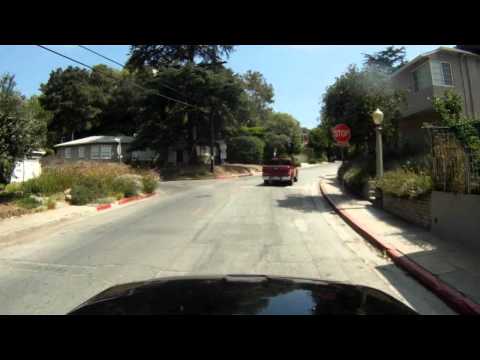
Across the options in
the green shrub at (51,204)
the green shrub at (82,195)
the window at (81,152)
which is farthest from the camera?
the window at (81,152)

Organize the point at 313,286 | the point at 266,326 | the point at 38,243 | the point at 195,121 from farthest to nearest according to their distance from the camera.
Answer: the point at 195,121
the point at 38,243
the point at 313,286
the point at 266,326

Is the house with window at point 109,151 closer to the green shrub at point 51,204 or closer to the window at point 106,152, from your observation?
the window at point 106,152

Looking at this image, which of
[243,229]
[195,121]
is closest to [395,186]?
[243,229]

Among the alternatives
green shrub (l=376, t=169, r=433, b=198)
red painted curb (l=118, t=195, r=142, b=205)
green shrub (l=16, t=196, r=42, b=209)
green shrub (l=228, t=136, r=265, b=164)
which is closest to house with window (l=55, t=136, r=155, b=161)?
green shrub (l=228, t=136, r=265, b=164)

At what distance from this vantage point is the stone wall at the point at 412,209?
973 cm

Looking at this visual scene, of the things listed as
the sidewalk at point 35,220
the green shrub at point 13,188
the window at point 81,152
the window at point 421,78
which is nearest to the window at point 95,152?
the window at point 81,152

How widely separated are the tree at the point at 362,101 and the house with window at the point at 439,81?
4.68 metres

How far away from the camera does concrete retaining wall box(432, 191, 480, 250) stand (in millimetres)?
7492

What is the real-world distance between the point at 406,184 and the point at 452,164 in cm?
234

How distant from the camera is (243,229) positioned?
10758 mm

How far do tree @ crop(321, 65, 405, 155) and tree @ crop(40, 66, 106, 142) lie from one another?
46.2 metres
